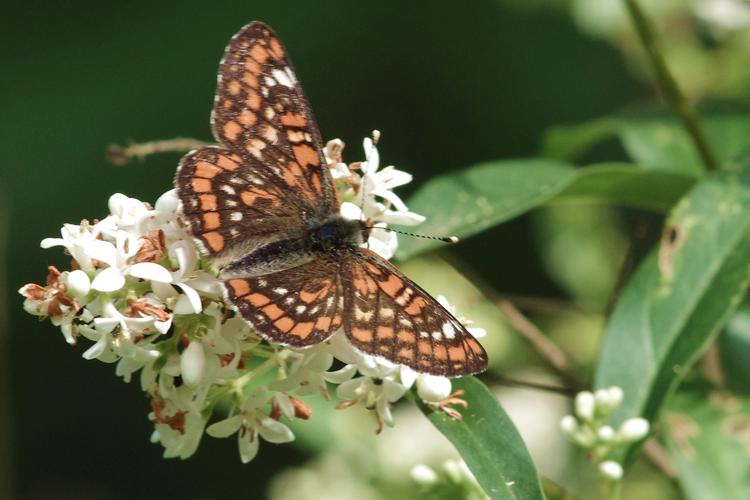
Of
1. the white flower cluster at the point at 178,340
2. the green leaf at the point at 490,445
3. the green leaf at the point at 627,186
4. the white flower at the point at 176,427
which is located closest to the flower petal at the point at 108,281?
the white flower cluster at the point at 178,340

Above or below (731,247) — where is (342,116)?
below

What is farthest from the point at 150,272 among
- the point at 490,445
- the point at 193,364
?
the point at 490,445

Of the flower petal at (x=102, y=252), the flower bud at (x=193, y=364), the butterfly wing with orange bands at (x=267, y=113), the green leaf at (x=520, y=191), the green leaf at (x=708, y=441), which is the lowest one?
the green leaf at (x=708, y=441)

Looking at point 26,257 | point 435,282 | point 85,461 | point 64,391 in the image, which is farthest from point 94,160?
point 435,282

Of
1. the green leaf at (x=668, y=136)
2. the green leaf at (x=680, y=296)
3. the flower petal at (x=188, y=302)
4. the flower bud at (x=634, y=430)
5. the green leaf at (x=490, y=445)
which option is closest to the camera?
the flower petal at (x=188, y=302)

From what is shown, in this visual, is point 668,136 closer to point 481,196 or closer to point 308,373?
point 481,196

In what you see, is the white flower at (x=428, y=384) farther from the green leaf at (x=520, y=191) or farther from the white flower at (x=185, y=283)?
the green leaf at (x=520, y=191)

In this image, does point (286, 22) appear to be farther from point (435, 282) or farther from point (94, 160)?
point (435, 282)
